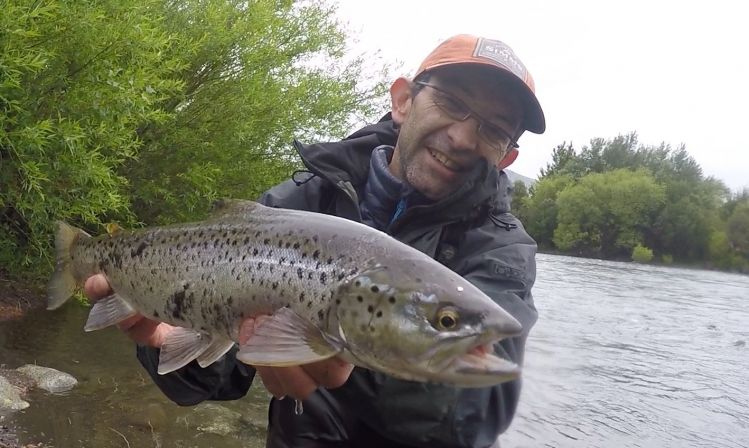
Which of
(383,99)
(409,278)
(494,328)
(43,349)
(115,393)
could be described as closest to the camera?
(494,328)

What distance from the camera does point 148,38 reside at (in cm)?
793

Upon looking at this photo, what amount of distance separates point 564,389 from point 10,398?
9966 mm

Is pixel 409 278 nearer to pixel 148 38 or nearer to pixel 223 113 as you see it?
pixel 148 38

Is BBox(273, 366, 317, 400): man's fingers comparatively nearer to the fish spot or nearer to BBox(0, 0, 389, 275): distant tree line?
the fish spot

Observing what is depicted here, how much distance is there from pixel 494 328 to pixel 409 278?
1.10ft

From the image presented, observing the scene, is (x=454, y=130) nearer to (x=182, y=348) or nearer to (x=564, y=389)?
(x=182, y=348)

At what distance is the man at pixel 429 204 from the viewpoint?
272cm

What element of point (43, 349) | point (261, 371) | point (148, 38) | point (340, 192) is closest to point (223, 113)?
point (148, 38)

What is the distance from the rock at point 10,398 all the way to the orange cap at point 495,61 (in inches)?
212

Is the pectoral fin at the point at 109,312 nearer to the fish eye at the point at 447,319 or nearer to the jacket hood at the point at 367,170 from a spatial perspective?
the jacket hood at the point at 367,170

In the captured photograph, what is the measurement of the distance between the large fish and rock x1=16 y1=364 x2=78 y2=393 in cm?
495

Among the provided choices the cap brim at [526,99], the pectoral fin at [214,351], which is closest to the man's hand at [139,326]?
the pectoral fin at [214,351]

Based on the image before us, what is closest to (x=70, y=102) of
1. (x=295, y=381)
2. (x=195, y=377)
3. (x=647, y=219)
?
(x=195, y=377)

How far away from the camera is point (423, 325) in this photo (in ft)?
6.70
